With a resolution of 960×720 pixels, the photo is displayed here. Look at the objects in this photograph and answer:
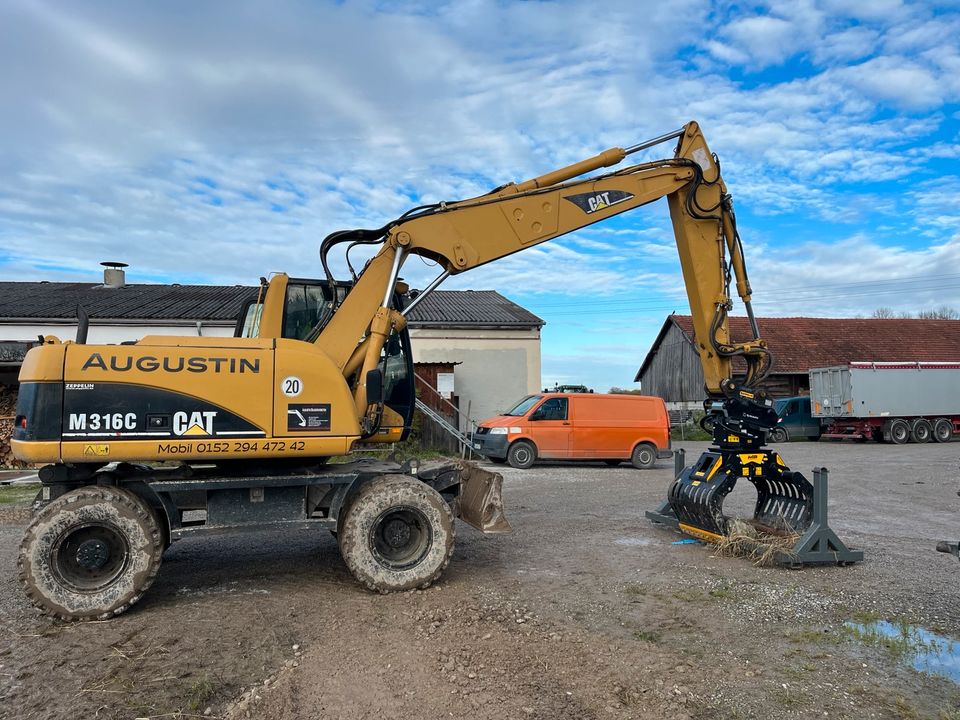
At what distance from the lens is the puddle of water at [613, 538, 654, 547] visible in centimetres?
844

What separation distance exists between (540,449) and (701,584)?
1063 cm

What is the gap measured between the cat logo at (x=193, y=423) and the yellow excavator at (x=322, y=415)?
0.04 ft

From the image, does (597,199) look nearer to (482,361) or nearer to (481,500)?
(481,500)

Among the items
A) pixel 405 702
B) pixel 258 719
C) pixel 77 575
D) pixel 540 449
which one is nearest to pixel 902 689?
pixel 405 702

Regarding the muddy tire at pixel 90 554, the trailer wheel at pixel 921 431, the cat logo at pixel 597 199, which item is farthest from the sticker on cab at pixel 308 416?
the trailer wheel at pixel 921 431

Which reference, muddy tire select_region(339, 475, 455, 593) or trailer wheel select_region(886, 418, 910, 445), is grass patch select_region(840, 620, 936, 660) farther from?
trailer wheel select_region(886, 418, 910, 445)

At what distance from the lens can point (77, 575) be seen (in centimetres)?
575

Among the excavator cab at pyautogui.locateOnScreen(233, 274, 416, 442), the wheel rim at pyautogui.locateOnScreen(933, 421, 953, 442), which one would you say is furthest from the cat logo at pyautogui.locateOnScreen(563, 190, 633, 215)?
the wheel rim at pyautogui.locateOnScreen(933, 421, 953, 442)

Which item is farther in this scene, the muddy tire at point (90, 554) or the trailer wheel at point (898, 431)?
the trailer wheel at point (898, 431)

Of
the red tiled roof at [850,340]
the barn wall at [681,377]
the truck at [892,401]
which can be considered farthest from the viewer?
the red tiled roof at [850,340]

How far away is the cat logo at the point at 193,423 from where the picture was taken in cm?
583

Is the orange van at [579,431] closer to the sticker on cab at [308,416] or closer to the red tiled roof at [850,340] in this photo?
the sticker on cab at [308,416]

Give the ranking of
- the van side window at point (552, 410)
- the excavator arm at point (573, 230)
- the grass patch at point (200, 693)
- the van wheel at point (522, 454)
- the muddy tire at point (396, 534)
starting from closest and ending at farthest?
the grass patch at point (200, 693), the muddy tire at point (396, 534), the excavator arm at point (573, 230), the van wheel at point (522, 454), the van side window at point (552, 410)

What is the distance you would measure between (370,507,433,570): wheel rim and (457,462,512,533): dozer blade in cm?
74
